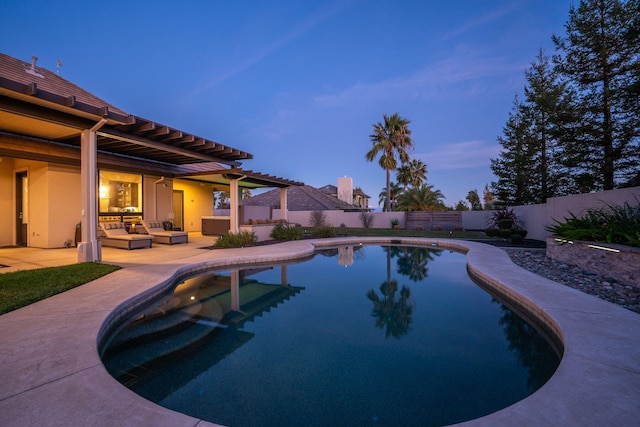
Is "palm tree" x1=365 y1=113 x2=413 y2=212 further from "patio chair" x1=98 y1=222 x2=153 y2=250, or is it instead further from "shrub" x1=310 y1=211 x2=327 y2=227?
"patio chair" x1=98 y1=222 x2=153 y2=250

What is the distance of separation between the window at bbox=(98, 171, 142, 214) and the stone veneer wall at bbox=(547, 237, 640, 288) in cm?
1576

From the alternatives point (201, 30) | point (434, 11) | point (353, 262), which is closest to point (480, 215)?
point (434, 11)

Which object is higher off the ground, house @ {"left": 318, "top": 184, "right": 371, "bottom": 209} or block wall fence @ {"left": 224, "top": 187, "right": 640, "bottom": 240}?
house @ {"left": 318, "top": 184, "right": 371, "bottom": 209}

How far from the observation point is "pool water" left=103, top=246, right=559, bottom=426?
8.89ft

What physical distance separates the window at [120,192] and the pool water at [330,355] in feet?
25.9

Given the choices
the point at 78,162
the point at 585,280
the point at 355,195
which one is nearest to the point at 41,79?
the point at 78,162

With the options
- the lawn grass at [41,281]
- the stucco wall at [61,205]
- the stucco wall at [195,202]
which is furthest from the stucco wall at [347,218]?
the lawn grass at [41,281]

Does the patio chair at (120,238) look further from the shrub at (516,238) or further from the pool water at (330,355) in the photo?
the shrub at (516,238)

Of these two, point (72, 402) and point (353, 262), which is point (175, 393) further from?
point (353, 262)

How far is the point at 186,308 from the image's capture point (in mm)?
5379

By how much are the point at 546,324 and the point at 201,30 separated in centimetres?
2959

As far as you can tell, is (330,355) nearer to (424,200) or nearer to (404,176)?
(424,200)

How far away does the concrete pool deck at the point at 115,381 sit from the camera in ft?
6.69

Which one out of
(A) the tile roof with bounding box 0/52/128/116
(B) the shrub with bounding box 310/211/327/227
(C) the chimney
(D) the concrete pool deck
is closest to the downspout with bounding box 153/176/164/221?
(A) the tile roof with bounding box 0/52/128/116
